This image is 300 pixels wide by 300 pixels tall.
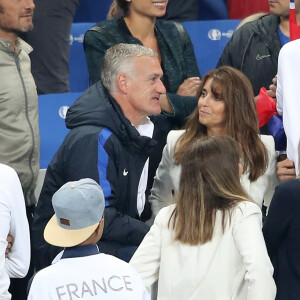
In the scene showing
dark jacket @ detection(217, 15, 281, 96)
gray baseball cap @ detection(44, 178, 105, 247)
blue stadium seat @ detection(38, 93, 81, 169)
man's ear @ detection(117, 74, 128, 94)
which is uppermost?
gray baseball cap @ detection(44, 178, 105, 247)

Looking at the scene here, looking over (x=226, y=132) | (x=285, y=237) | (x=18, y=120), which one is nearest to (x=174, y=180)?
(x=226, y=132)

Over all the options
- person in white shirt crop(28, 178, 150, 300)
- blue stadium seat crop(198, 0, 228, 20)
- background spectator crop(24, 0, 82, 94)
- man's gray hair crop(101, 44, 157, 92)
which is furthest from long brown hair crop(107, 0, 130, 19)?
person in white shirt crop(28, 178, 150, 300)

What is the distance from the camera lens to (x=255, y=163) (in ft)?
19.7

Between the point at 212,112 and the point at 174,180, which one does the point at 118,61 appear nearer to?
the point at 212,112

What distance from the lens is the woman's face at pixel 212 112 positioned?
20.2 feet

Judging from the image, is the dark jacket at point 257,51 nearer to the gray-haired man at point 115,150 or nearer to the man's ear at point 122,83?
the gray-haired man at point 115,150

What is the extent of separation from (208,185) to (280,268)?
55cm

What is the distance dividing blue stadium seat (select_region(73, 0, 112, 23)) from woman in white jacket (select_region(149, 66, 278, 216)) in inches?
114

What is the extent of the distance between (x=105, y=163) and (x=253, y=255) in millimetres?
1269

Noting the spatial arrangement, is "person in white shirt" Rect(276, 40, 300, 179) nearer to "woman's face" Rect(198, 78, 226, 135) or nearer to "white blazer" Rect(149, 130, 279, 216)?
"white blazer" Rect(149, 130, 279, 216)

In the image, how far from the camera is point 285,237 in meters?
5.04

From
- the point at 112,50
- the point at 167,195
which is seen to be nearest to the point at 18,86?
the point at 112,50

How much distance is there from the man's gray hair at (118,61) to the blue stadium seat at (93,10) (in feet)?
9.11

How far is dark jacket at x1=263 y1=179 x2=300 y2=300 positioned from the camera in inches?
191
